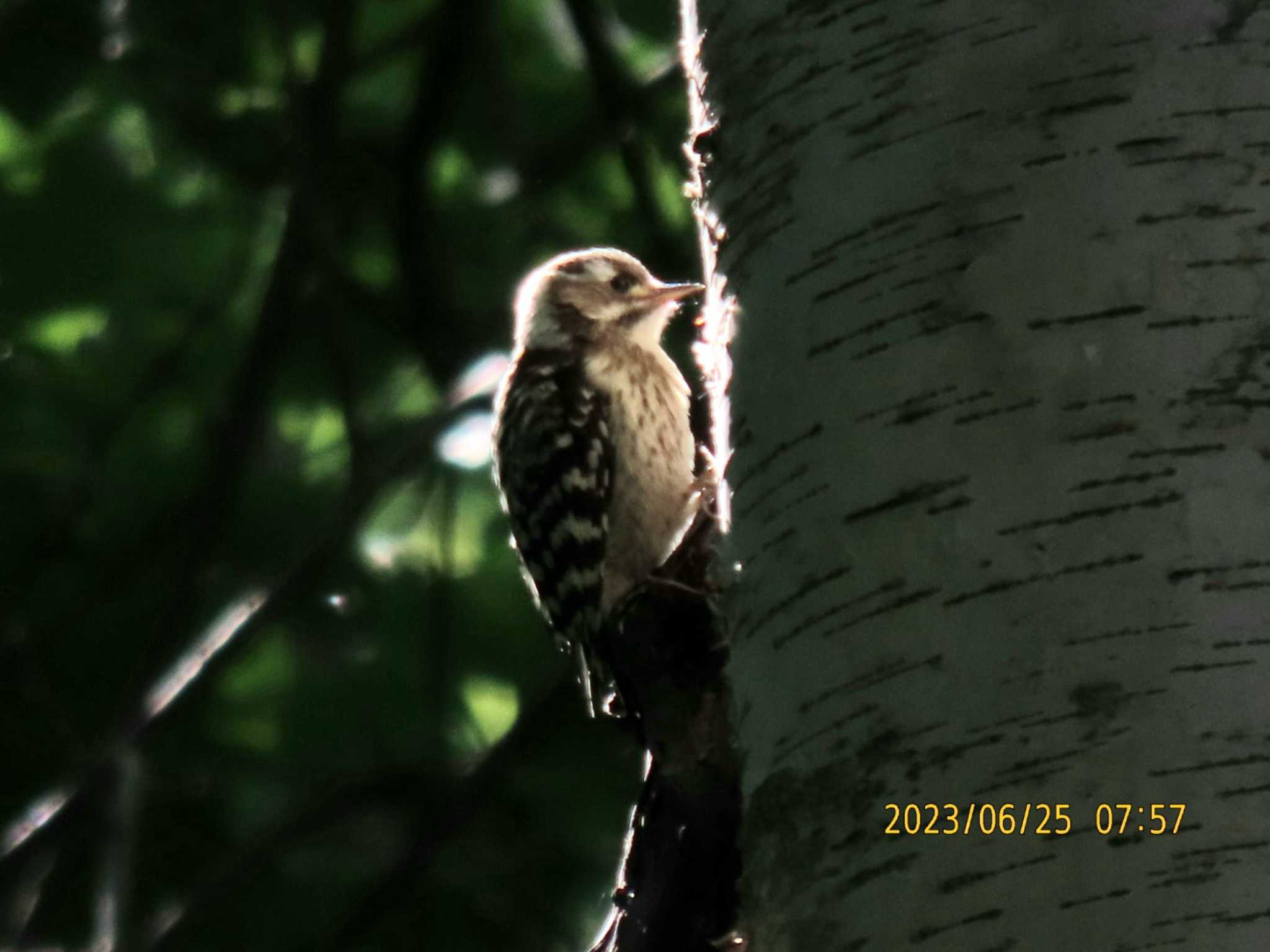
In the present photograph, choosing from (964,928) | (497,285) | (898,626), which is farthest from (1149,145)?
(497,285)

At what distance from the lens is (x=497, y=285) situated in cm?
541

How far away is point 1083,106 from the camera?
1737 millimetres

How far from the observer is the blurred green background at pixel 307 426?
4.97m

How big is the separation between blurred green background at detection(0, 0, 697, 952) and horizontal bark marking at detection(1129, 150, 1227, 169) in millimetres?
3154

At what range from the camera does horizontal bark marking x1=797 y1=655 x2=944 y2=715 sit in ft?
5.18

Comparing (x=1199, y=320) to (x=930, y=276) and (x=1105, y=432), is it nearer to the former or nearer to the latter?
(x=1105, y=432)

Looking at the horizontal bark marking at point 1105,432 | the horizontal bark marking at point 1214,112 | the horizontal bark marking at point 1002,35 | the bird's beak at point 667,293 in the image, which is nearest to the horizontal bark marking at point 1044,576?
the horizontal bark marking at point 1105,432

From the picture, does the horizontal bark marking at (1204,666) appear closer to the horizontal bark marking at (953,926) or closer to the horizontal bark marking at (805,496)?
the horizontal bark marking at (953,926)

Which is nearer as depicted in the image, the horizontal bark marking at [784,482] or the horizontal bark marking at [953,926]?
the horizontal bark marking at [953,926]

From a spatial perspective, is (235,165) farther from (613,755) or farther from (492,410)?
(613,755)

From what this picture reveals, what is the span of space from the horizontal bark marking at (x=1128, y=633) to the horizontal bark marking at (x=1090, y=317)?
0.28 m

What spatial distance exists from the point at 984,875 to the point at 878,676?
20 cm

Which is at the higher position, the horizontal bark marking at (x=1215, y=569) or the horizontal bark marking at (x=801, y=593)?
the horizontal bark marking at (x=801, y=593)

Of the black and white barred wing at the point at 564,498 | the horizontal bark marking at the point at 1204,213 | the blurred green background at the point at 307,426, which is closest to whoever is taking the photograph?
the horizontal bark marking at the point at 1204,213
